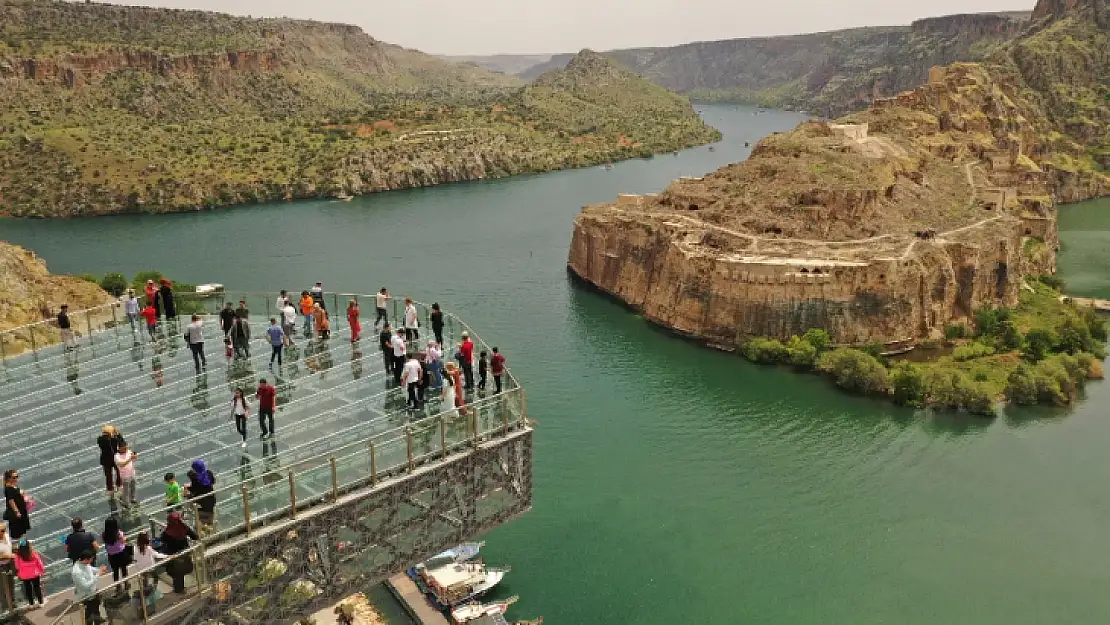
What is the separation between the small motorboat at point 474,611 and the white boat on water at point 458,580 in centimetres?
46

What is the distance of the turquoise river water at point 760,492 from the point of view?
3822 centimetres

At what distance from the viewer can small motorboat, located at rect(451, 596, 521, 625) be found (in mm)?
34812

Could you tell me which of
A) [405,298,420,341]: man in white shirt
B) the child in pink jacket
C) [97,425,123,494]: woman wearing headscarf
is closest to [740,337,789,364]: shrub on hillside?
[405,298,420,341]: man in white shirt

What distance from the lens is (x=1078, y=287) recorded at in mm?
82875

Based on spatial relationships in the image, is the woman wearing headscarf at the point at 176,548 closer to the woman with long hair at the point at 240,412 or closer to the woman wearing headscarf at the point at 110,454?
the woman wearing headscarf at the point at 110,454

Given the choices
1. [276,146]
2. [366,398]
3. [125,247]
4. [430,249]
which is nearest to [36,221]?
[125,247]

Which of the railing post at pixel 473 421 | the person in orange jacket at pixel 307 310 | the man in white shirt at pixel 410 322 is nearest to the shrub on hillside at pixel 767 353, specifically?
the man in white shirt at pixel 410 322

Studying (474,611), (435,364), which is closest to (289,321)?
(435,364)

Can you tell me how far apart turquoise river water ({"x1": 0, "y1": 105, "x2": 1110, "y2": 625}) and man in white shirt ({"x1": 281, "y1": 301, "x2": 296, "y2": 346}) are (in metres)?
13.9

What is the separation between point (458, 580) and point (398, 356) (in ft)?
42.1

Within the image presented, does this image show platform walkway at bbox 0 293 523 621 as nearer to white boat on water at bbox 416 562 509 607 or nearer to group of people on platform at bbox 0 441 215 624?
group of people on platform at bbox 0 441 215 624

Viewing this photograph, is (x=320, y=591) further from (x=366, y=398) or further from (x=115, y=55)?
(x=115, y=55)

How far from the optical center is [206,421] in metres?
25.5

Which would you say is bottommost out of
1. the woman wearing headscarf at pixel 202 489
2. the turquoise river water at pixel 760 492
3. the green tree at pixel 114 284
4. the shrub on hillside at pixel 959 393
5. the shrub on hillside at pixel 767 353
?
the turquoise river water at pixel 760 492
